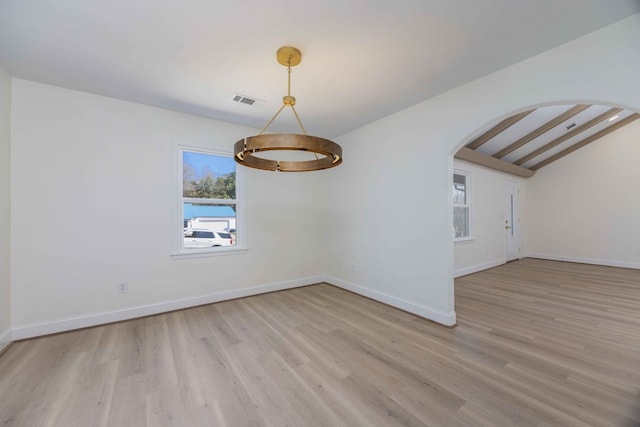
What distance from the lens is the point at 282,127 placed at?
13.6 ft

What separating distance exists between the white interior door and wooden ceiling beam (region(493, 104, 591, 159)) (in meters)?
1.44

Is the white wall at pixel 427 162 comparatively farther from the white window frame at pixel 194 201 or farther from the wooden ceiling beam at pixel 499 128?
the wooden ceiling beam at pixel 499 128

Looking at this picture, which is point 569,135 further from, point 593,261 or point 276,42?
point 276,42

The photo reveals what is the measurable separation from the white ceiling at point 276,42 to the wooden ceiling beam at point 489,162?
103 inches

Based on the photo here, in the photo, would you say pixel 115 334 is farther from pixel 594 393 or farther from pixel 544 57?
pixel 544 57

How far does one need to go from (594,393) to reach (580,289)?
11.3 feet

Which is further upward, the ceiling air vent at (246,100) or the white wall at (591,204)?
the ceiling air vent at (246,100)

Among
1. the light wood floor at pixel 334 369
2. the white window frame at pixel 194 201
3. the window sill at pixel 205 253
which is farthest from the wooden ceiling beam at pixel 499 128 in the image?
the window sill at pixel 205 253

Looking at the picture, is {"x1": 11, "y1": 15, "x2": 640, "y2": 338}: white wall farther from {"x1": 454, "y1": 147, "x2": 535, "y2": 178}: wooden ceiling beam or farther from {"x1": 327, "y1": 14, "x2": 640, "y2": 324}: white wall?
{"x1": 454, "y1": 147, "x2": 535, "y2": 178}: wooden ceiling beam

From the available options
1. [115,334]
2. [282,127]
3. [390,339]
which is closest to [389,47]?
[282,127]

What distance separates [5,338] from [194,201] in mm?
2204

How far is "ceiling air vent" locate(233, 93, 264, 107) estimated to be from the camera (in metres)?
3.06

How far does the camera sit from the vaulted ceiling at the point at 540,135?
4.55 m

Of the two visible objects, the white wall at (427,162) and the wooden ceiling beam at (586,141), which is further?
the wooden ceiling beam at (586,141)
